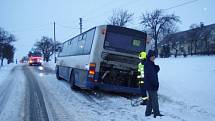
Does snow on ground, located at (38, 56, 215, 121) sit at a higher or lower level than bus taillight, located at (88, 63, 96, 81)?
lower

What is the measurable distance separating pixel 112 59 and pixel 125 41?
1.02m

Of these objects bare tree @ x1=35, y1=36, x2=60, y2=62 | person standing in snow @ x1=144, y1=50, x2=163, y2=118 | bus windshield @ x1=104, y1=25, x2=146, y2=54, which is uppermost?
bare tree @ x1=35, y1=36, x2=60, y2=62

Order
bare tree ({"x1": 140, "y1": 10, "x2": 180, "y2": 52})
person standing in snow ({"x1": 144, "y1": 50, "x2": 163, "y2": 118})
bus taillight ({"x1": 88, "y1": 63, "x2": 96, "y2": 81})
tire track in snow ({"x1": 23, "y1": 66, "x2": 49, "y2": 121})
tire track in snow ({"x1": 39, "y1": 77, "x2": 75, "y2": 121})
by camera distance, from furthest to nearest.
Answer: bare tree ({"x1": 140, "y1": 10, "x2": 180, "y2": 52}) < bus taillight ({"x1": 88, "y1": 63, "x2": 96, "y2": 81}) < tire track in snow ({"x1": 23, "y1": 66, "x2": 49, "y2": 121}) < tire track in snow ({"x1": 39, "y1": 77, "x2": 75, "y2": 121}) < person standing in snow ({"x1": 144, "y1": 50, "x2": 163, "y2": 118})

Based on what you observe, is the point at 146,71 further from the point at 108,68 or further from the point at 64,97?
the point at 64,97

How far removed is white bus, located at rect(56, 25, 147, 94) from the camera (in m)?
12.1

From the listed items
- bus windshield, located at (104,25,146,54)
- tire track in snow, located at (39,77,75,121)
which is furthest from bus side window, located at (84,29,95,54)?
tire track in snow, located at (39,77,75,121)

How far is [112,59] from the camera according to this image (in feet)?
40.5

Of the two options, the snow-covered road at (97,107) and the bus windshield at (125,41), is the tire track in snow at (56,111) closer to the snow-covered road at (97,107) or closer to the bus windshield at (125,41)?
the snow-covered road at (97,107)

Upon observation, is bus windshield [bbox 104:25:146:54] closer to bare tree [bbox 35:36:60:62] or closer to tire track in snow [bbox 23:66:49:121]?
tire track in snow [bbox 23:66:49:121]

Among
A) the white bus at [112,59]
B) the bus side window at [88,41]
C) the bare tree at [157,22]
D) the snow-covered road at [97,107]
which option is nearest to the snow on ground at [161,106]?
the snow-covered road at [97,107]

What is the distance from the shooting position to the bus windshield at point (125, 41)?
1240 cm

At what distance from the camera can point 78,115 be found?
866 centimetres

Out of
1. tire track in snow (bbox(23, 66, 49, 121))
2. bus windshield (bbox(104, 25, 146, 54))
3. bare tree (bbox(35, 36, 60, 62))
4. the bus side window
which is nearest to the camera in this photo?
tire track in snow (bbox(23, 66, 49, 121))

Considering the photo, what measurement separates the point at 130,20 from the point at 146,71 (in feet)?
159
